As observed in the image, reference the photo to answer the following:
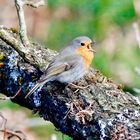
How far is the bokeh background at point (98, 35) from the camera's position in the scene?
665cm

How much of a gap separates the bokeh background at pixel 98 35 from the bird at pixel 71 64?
1.32 m

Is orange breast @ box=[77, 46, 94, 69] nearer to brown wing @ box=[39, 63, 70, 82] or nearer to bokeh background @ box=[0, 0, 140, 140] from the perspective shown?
brown wing @ box=[39, 63, 70, 82]

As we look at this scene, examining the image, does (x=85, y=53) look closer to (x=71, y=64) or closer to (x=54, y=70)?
(x=71, y=64)

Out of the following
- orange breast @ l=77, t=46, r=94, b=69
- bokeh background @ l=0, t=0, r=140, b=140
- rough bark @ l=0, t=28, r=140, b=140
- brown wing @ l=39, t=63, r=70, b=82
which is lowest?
rough bark @ l=0, t=28, r=140, b=140

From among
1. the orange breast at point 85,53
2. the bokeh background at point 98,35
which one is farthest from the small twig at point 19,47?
the bokeh background at point 98,35

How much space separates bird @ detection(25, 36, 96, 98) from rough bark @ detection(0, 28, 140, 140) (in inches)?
1.9

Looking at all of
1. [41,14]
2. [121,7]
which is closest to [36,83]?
[121,7]

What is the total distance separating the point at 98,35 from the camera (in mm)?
7270

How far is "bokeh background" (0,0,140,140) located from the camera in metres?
6.65

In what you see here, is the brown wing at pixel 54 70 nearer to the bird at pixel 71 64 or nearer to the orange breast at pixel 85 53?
the bird at pixel 71 64

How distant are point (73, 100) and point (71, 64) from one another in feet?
2.99

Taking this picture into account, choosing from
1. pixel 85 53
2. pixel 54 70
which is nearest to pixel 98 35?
pixel 85 53

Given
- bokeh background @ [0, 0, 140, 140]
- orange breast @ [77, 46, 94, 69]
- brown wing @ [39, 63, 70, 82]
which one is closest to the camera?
brown wing @ [39, 63, 70, 82]

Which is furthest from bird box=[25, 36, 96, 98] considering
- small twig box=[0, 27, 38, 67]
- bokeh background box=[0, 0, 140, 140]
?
bokeh background box=[0, 0, 140, 140]
